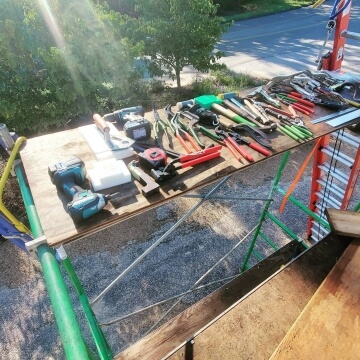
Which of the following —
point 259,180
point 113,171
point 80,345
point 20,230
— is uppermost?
point 113,171

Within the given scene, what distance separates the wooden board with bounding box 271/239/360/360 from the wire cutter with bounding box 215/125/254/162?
817 mm

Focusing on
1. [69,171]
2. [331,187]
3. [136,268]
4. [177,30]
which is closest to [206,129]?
[69,171]

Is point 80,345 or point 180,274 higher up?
point 80,345

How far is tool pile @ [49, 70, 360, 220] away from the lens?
1.67 m

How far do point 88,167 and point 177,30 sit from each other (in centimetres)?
562

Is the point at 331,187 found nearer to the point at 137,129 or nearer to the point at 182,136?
the point at 182,136

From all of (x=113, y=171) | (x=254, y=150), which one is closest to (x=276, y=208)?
(x=254, y=150)

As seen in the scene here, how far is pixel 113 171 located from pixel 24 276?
2758mm

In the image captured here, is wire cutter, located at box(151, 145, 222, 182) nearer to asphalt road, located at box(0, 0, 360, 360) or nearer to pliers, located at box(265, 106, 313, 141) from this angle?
pliers, located at box(265, 106, 313, 141)

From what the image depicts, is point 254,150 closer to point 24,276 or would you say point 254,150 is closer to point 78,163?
point 78,163

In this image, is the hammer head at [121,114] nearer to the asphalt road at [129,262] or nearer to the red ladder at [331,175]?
the red ladder at [331,175]

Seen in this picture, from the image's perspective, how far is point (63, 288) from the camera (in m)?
1.15

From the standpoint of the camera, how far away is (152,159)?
167cm

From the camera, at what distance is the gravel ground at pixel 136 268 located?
3.01 m
